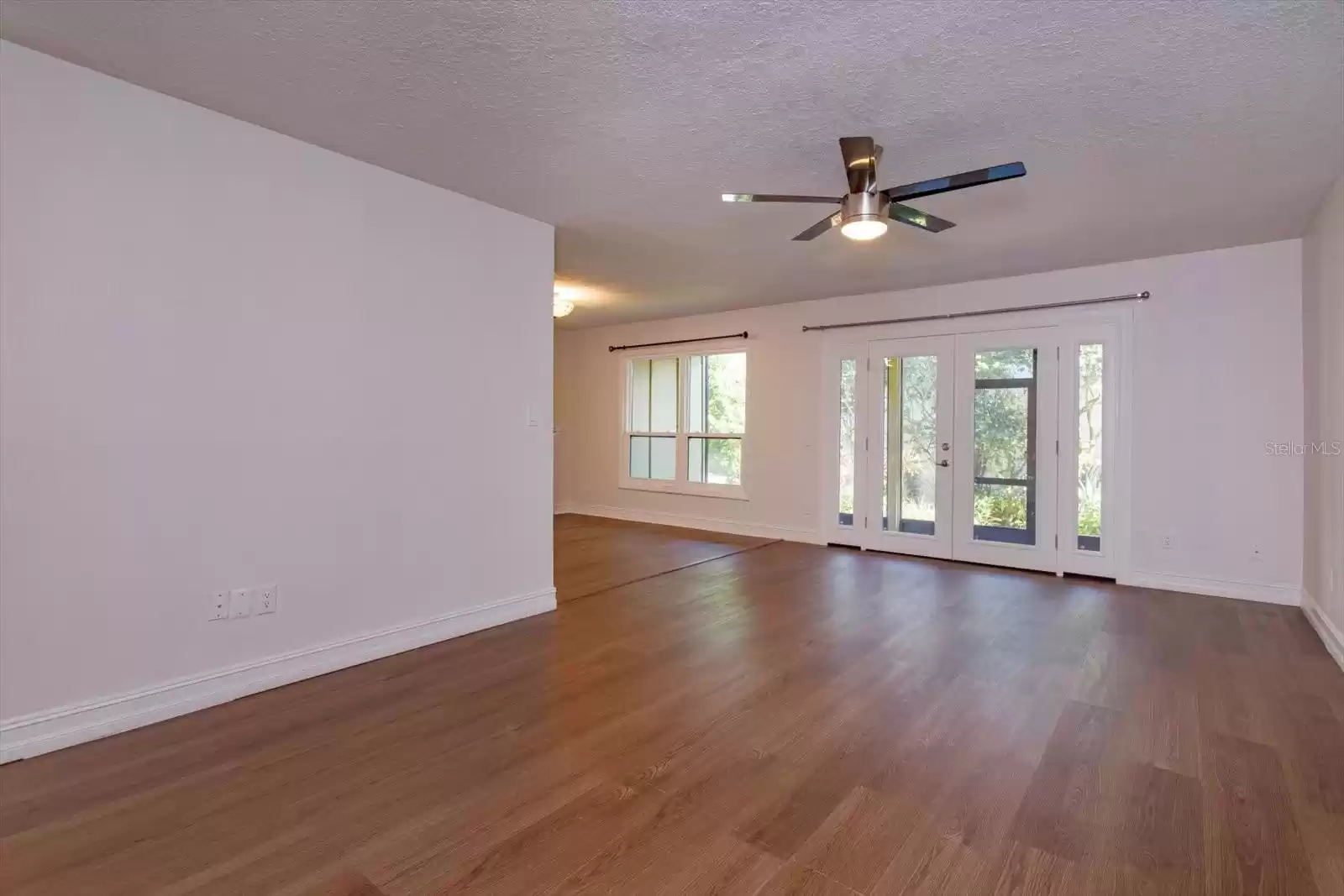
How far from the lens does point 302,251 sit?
2.86 metres

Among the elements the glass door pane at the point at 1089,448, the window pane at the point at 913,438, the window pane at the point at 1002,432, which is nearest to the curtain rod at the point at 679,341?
the window pane at the point at 913,438

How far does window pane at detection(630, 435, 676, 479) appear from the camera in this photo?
7.57 meters

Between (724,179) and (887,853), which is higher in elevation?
(724,179)

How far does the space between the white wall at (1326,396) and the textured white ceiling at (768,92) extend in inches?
10.9

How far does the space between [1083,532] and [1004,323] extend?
68.3 inches

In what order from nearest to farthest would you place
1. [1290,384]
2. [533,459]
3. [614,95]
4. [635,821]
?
[635,821], [614,95], [533,459], [1290,384]

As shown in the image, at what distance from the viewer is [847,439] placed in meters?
6.12

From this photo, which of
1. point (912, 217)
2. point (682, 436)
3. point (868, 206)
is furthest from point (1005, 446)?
point (682, 436)

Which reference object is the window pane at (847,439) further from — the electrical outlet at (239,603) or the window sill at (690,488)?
the electrical outlet at (239,603)

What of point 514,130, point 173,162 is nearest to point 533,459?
point 514,130

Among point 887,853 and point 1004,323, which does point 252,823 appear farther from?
point 1004,323

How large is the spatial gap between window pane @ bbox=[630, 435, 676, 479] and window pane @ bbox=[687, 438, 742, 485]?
270mm

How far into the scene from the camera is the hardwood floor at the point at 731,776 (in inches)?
64.7

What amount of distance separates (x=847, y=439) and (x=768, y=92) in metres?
4.16
